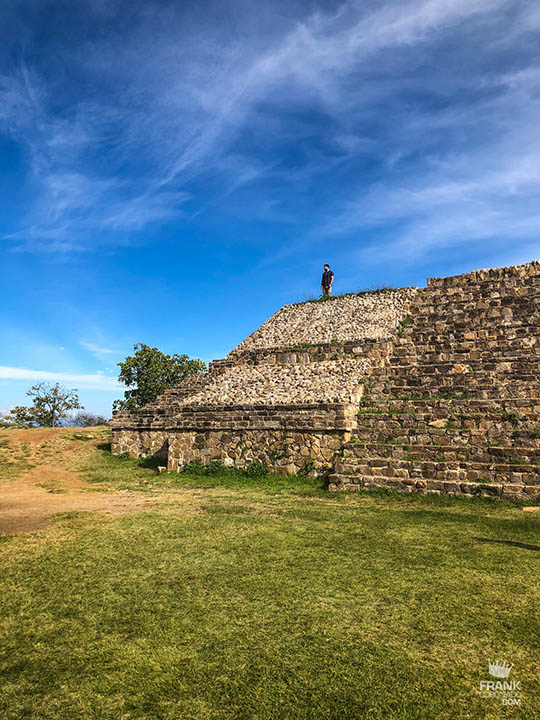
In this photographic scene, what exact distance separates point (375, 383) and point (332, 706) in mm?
11917

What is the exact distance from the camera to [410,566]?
17.4 ft

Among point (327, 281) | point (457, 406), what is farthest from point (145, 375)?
point (457, 406)

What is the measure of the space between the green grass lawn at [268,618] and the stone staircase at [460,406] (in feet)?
6.87

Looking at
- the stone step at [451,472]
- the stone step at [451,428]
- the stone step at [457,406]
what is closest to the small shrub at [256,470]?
the stone step at [451,472]

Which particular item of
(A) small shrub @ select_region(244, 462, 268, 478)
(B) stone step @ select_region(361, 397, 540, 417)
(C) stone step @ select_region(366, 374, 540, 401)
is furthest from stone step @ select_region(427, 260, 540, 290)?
(A) small shrub @ select_region(244, 462, 268, 478)

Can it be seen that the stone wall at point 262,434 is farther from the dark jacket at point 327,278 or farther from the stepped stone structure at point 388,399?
the dark jacket at point 327,278

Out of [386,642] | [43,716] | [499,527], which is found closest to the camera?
[43,716]

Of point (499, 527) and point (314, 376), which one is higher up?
point (314, 376)

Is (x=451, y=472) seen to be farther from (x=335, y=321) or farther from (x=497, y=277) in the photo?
(x=497, y=277)

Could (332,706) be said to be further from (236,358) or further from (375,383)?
(236,358)

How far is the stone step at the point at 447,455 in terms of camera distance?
30.8 ft

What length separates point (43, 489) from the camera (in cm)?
1179

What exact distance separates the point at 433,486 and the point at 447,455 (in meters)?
0.91

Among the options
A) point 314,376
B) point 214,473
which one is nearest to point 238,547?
point 214,473
